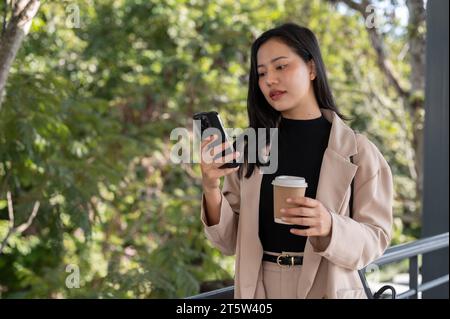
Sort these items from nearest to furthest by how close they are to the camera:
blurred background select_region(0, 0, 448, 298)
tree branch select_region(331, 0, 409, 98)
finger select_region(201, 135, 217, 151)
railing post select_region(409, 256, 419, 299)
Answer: finger select_region(201, 135, 217, 151) < railing post select_region(409, 256, 419, 299) < blurred background select_region(0, 0, 448, 298) < tree branch select_region(331, 0, 409, 98)

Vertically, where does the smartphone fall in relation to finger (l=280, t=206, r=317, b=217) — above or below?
above

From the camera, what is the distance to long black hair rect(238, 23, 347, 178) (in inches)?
46.1

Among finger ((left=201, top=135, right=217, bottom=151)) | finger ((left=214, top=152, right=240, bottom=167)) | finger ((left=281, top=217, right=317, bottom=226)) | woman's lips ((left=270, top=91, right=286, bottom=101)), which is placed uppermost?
woman's lips ((left=270, top=91, right=286, bottom=101))

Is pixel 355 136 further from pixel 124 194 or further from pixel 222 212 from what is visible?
pixel 124 194

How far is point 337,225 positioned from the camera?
1027 mm

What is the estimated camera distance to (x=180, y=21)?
5.41 meters

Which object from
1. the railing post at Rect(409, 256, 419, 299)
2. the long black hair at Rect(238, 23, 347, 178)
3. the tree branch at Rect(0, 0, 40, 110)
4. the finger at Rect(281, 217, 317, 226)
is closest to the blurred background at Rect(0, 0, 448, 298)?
the railing post at Rect(409, 256, 419, 299)

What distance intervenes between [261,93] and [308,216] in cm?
35

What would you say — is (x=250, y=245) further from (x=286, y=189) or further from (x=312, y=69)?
(x=312, y=69)

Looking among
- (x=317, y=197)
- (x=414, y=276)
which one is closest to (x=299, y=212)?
(x=317, y=197)

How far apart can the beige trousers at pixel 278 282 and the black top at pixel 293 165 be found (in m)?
0.03

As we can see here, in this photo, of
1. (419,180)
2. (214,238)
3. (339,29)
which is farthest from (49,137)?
(339,29)

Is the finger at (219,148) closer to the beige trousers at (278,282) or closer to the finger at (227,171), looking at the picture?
the finger at (227,171)

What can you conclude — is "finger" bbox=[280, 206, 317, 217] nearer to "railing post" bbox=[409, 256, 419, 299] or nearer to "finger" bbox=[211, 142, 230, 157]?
"finger" bbox=[211, 142, 230, 157]
